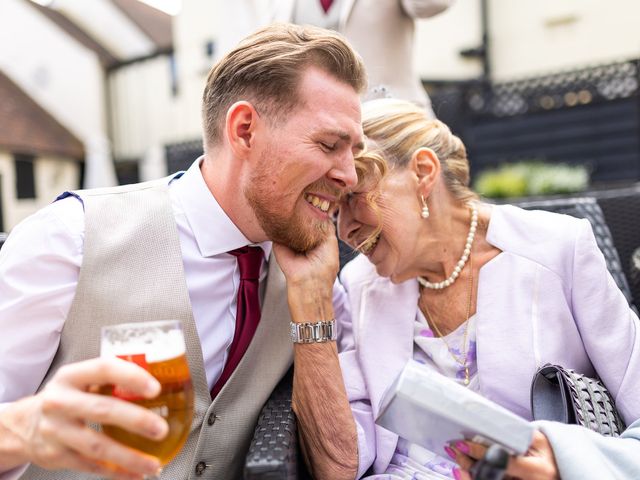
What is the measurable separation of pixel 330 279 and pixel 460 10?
10.7 metres

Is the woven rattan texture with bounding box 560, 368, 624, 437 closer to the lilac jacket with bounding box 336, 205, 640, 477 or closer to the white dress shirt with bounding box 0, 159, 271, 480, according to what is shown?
the lilac jacket with bounding box 336, 205, 640, 477

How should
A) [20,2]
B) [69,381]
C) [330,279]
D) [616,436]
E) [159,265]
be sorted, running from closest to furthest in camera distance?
[69,381]
[616,436]
[159,265]
[330,279]
[20,2]

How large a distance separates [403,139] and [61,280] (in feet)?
3.71

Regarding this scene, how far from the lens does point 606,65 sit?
8.21 metres

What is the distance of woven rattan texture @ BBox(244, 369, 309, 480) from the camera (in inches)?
57.7

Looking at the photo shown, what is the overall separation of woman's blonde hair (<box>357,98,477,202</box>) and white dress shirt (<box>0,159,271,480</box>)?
516 mm

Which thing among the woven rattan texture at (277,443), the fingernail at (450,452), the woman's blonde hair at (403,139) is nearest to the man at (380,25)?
the woman's blonde hair at (403,139)

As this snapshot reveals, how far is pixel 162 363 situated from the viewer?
1111mm

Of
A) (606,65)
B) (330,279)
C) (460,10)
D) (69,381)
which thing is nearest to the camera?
(69,381)

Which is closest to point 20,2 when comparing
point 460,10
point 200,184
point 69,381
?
point 460,10

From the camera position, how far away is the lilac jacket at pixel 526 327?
183 centimetres

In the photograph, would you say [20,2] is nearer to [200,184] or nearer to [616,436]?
[200,184]

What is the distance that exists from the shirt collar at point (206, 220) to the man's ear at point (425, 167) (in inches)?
23.6

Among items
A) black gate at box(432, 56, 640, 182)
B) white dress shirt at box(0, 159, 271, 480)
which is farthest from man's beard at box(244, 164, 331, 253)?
black gate at box(432, 56, 640, 182)
